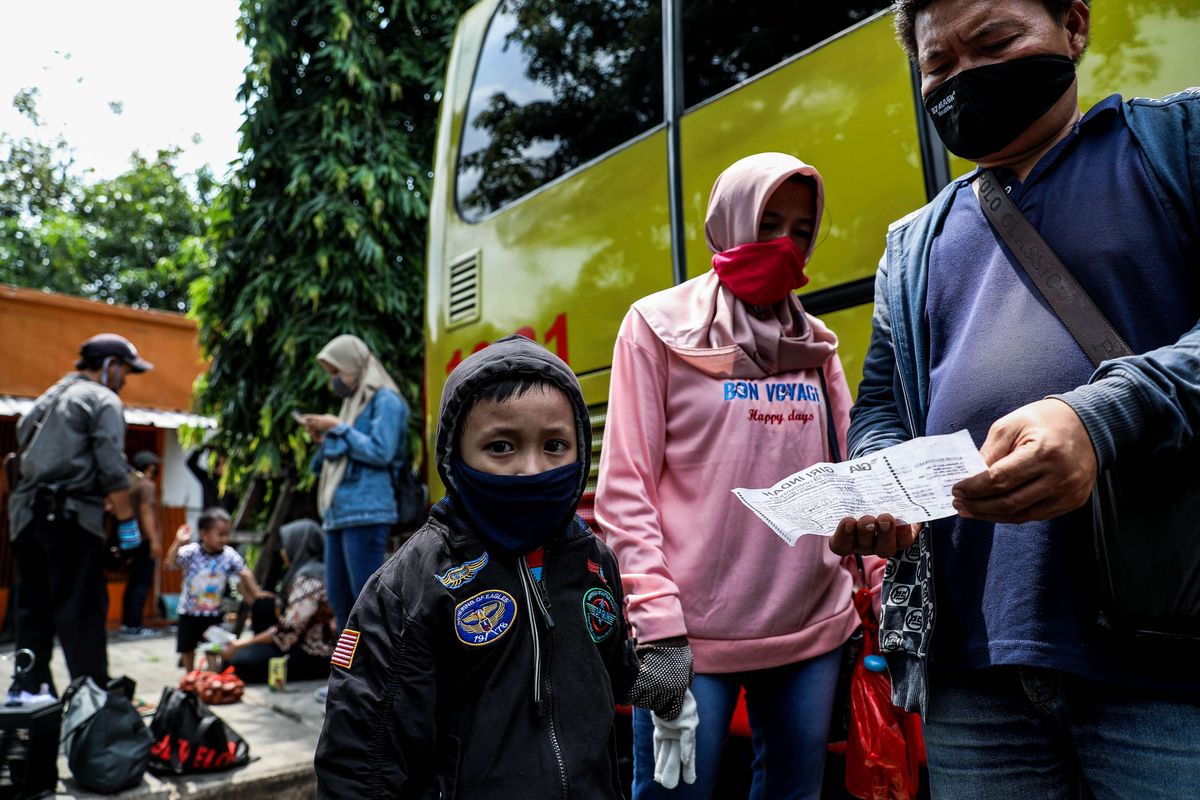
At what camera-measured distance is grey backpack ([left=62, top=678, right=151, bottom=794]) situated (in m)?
3.22

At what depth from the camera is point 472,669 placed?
147 centimetres

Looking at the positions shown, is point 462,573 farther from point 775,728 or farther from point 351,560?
point 351,560

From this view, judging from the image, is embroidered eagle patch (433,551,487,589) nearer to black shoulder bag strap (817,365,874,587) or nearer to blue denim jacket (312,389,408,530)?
black shoulder bag strap (817,365,874,587)

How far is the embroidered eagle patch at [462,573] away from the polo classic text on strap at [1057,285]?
93 cm

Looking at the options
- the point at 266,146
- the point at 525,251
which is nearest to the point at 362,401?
the point at 525,251

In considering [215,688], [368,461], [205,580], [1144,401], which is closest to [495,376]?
[1144,401]

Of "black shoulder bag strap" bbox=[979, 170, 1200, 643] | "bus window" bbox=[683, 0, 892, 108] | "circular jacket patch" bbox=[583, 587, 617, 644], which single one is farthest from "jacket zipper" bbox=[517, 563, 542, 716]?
"bus window" bbox=[683, 0, 892, 108]

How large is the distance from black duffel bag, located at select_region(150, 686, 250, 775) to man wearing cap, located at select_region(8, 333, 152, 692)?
23.2 inches

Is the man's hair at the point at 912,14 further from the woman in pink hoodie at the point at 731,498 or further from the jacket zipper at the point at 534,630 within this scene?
the jacket zipper at the point at 534,630

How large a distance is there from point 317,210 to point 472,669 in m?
6.61

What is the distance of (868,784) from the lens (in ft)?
5.50

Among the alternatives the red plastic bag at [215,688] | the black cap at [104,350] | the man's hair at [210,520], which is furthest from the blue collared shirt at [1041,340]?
the man's hair at [210,520]

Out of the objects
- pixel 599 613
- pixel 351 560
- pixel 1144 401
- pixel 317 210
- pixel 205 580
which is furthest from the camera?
pixel 317 210

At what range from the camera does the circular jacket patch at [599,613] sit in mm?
1592
